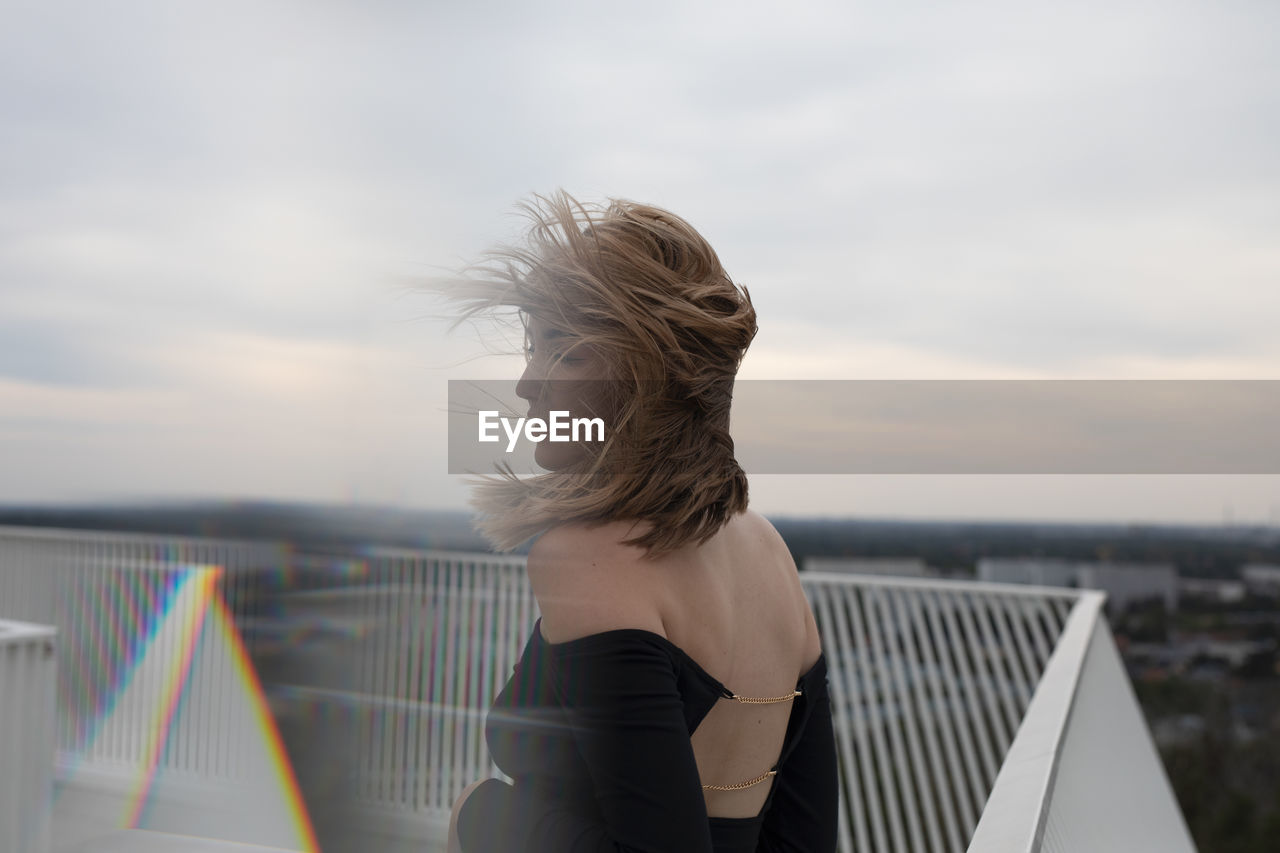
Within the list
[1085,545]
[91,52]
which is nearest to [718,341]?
[91,52]

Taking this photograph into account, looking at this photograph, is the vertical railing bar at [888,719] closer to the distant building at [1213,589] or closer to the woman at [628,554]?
the woman at [628,554]

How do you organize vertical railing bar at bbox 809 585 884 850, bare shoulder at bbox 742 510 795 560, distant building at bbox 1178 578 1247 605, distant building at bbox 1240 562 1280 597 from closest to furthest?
bare shoulder at bbox 742 510 795 560
vertical railing bar at bbox 809 585 884 850
distant building at bbox 1178 578 1247 605
distant building at bbox 1240 562 1280 597

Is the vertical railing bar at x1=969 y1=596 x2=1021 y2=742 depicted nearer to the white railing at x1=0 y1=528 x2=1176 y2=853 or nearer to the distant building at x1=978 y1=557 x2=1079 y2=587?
the white railing at x1=0 y1=528 x2=1176 y2=853

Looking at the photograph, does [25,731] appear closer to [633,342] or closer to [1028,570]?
[633,342]

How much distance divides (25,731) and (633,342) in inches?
122

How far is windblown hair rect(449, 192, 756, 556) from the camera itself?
58cm

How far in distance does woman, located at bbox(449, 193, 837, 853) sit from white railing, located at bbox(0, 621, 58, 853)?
8.74 feet

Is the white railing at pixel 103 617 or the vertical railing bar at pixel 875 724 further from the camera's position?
the white railing at pixel 103 617

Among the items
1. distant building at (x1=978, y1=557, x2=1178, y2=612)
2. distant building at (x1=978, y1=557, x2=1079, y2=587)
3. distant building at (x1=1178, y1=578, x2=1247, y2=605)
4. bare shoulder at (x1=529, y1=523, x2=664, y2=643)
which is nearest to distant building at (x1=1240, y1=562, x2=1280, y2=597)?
distant building at (x1=1178, y1=578, x2=1247, y2=605)

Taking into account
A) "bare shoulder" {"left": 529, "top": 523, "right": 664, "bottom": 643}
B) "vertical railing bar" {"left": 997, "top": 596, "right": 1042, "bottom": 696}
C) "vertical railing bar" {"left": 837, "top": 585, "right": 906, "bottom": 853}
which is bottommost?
"vertical railing bar" {"left": 837, "top": 585, "right": 906, "bottom": 853}

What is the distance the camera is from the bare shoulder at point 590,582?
0.53 metres

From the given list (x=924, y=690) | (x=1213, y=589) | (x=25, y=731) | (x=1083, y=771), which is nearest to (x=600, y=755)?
(x=1083, y=771)

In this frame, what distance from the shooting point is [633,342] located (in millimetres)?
582

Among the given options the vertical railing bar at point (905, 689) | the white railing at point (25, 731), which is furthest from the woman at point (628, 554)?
the vertical railing bar at point (905, 689)
